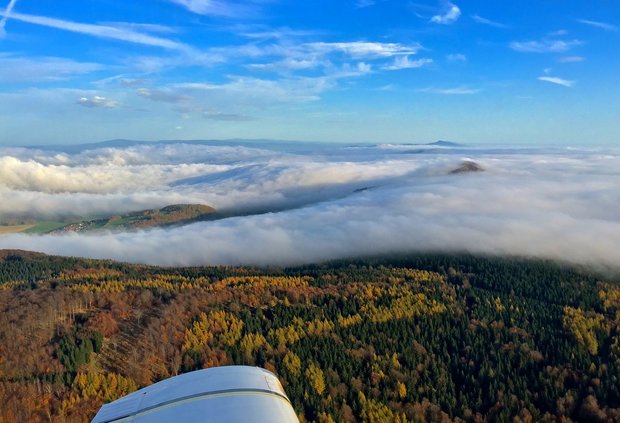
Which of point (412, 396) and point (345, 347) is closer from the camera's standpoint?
point (412, 396)

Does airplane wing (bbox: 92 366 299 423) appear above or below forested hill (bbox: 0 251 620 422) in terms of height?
above

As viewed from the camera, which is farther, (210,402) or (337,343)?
(337,343)

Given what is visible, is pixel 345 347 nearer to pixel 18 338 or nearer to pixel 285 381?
pixel 285 381

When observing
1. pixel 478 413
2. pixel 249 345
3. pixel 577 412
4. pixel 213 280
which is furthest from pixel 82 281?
pixel 577 412

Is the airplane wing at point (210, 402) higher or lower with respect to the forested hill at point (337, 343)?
higher

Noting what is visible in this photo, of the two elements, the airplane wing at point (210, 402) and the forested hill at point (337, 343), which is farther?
the forested hill at point (337, 343)
